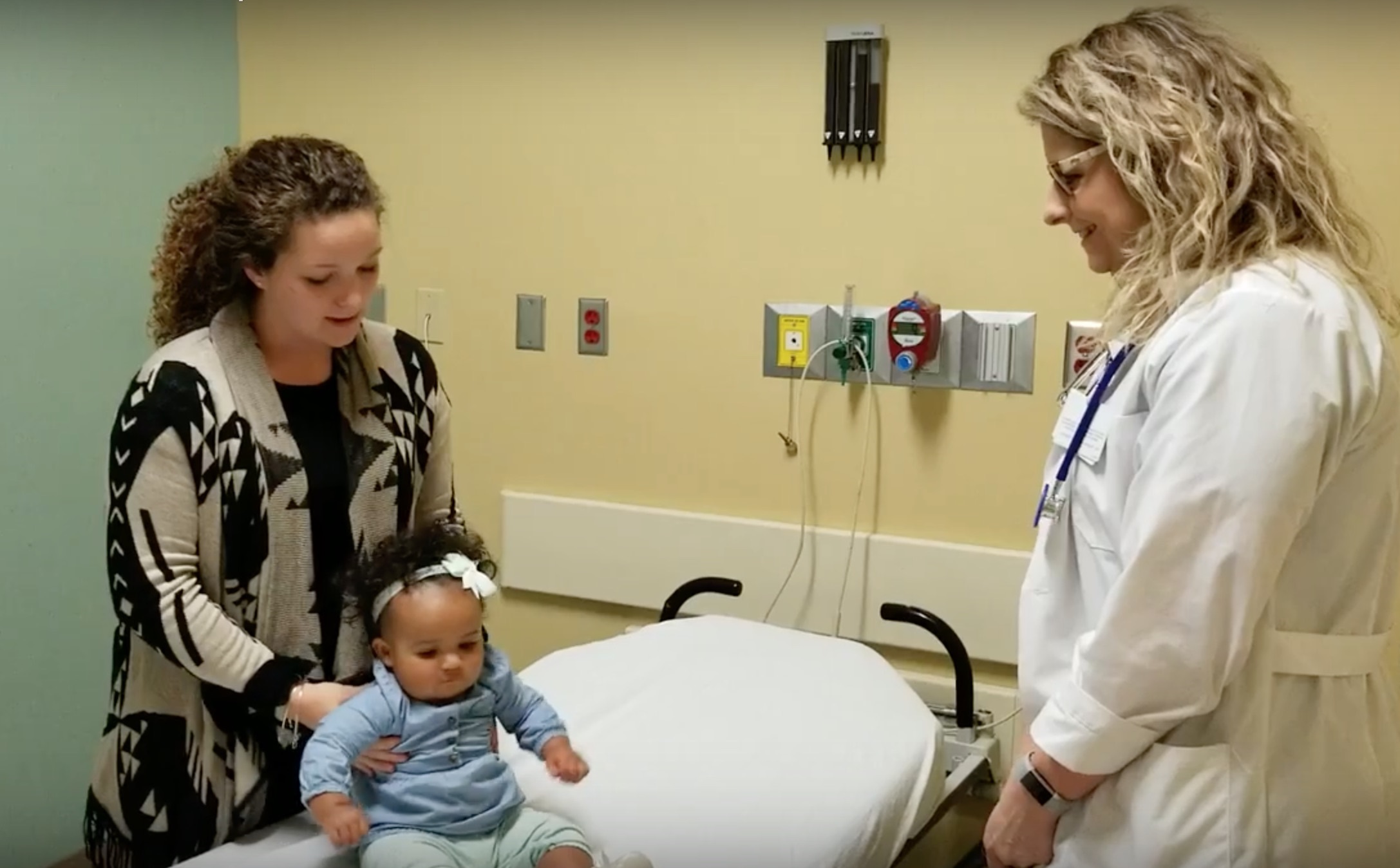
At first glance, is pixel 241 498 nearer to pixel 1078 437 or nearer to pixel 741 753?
pixel 741 753

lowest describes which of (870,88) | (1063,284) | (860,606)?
(860,606)

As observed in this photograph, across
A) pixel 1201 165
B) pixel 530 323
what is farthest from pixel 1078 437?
pixel 530 323

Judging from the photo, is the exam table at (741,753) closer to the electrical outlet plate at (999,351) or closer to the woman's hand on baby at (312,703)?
the woman's hand on baby at (312,703)

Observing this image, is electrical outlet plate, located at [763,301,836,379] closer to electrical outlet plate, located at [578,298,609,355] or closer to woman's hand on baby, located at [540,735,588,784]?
electrical outlet plate, located at [578,298,609,355]

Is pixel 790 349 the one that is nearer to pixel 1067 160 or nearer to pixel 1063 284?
pixel 1063 284

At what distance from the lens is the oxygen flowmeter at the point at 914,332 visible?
2.38 m

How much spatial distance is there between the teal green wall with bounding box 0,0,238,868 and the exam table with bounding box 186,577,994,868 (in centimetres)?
114

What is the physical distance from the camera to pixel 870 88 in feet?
7.86

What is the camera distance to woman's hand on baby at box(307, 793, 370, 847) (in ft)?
4.70

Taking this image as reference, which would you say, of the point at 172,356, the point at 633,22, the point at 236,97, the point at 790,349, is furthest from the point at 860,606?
the point at 236,97

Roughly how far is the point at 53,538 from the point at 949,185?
6.32 ft

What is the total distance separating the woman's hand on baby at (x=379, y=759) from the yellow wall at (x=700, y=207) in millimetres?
1227

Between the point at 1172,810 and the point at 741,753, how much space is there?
27.6 inches

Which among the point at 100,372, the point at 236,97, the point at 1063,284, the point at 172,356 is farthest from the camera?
the point at 236,97
